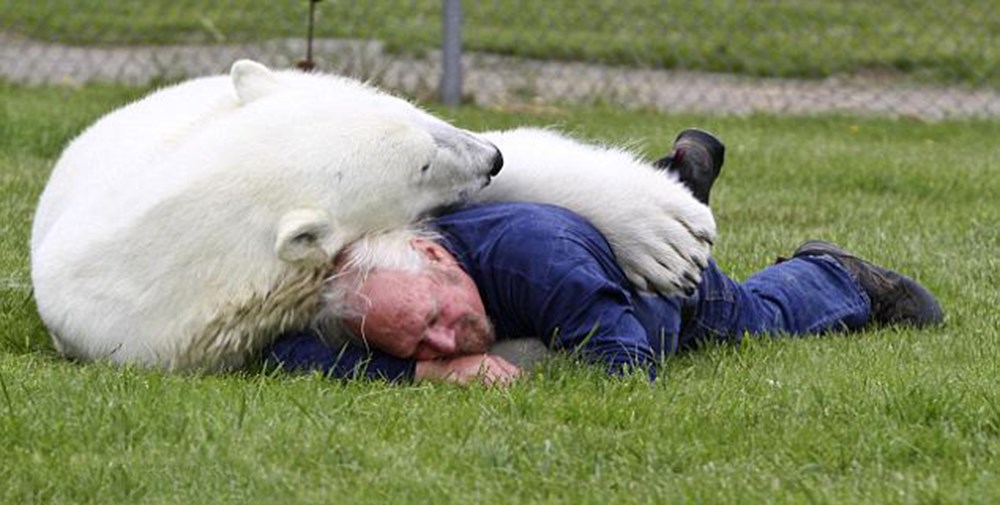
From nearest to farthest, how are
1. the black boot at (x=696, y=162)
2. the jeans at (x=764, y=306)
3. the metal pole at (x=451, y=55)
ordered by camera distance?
the jeans at (x=764, y=306)
the black boot at (x=696, y=162)
the metal pole at (x=451, y=55)

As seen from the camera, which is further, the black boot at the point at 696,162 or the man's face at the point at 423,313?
the black boot at the point at 696,162

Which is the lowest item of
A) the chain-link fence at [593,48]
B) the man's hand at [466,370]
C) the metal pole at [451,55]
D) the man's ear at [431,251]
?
the chain-link fence at [593,48]

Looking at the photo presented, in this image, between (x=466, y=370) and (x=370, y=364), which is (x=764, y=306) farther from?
(x=370, y=364)

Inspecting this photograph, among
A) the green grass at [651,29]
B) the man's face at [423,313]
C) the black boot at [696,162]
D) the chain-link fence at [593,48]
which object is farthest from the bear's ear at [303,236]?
the green grass at [651,29]

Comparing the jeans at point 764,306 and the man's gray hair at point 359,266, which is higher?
the man's gray hair at point 359,266

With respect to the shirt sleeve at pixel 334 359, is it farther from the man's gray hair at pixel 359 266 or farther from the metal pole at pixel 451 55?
the metal pole at pixel 451 55

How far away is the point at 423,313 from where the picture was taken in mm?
3934

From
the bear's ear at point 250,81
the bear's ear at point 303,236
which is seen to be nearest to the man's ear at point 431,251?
the bear's ear at point 303,236

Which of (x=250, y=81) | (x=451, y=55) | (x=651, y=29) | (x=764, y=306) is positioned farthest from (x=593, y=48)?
(x=250, y=81)

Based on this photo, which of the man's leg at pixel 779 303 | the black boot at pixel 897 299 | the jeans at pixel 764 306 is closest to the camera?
the jeans at pixel 764 306

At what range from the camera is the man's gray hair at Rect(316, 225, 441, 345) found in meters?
3.93

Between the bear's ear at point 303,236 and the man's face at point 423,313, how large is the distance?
120 mm

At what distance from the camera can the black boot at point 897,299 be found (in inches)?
191

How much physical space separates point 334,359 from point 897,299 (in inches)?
62.7
